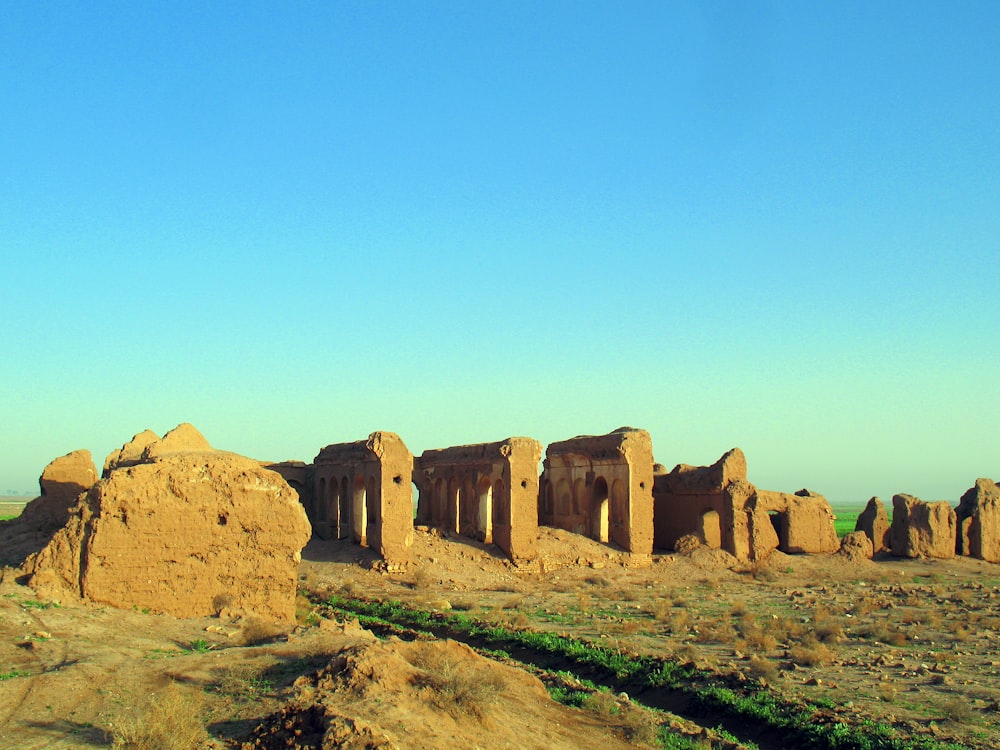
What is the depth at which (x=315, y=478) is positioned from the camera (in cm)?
3234

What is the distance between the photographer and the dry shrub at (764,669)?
14.2 meters

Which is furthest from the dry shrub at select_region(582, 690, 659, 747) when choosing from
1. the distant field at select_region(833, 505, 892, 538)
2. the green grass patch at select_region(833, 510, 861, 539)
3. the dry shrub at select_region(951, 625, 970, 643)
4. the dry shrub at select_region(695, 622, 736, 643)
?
the distant field at select_region(833, 505, 892, 538)

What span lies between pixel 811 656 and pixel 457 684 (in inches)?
307

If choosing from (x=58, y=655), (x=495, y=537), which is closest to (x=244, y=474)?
(x=58, y=655)

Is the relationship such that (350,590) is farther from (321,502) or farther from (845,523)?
(845,523)

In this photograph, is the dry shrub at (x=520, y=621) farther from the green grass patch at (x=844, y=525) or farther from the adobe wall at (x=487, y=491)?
the green grass patch at (x=844, y=525)

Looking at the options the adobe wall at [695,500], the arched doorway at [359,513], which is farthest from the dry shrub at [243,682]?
the adobe wall at [695,500]

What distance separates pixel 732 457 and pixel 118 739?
25.7 m

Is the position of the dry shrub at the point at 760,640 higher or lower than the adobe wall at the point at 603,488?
lower

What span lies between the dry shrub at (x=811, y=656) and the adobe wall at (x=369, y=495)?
12.3 metres

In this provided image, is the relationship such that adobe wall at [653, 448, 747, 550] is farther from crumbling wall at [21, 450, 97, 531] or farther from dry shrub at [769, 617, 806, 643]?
crumbling wall at [21, 450, 97, 531]

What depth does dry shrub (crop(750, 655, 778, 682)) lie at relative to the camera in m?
14.2

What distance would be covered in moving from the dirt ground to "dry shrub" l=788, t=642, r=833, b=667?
0.04 meters

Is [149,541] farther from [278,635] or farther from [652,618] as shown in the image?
[652,618]
